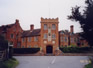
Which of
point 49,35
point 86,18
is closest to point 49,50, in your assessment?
point 49,35

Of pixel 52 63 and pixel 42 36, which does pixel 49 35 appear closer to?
pixel 42 36

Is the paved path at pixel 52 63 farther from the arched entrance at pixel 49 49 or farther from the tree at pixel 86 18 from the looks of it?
the arched entrance at pixel 49 49

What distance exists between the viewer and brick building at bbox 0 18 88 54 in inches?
1960

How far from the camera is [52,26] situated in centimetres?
5066

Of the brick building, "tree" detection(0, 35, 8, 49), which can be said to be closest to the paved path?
"tree" detection(0, 35, 8, 49)

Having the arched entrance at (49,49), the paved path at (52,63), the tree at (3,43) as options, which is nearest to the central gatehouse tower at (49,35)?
the arched entrance at (49,49)

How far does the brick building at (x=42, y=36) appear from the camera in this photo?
49.8 m

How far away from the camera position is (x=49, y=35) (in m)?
50.2

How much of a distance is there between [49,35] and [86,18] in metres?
32.9

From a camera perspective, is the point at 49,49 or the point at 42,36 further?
the point at 49,49

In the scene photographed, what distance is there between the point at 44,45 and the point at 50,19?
28.4ft

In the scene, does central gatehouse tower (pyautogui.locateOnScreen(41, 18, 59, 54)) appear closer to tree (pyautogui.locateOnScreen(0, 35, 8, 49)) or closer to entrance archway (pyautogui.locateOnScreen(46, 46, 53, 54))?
entrance archway (pyautogui.locateOnScreen(46, 46, 53, 54))

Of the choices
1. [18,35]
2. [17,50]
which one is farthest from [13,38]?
[17,50]

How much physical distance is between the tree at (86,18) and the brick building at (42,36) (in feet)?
90.8
